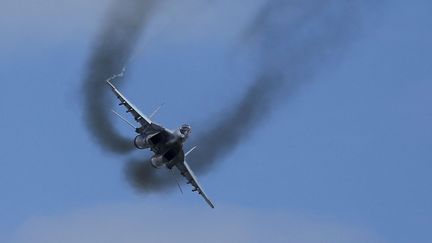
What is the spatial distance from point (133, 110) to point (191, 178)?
886 cm

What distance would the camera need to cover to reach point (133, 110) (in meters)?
153

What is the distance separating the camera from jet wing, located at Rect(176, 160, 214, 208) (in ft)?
517

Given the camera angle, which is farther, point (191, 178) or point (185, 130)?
point (191, 178)

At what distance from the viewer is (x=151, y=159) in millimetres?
152625

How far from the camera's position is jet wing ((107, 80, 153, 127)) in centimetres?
15162

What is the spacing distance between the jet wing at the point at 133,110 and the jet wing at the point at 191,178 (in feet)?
16.6

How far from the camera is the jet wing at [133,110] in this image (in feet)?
497

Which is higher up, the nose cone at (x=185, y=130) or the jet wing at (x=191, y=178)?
the jet wing at (x=191, y=178)

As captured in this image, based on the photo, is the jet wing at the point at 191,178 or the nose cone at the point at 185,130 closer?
the nose cone at the point at 185,130

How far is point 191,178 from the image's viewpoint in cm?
15938

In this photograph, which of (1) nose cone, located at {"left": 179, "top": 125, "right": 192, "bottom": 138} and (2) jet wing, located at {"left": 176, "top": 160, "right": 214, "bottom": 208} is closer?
(1) nose cone, located at {"left": 179, "top": 125, "right": 192, "bottom": 138}

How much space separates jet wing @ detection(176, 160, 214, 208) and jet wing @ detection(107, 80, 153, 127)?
506cm

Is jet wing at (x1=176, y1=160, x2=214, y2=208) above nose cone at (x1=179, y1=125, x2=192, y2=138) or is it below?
above

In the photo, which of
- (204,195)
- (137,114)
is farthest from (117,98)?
(204,195)
